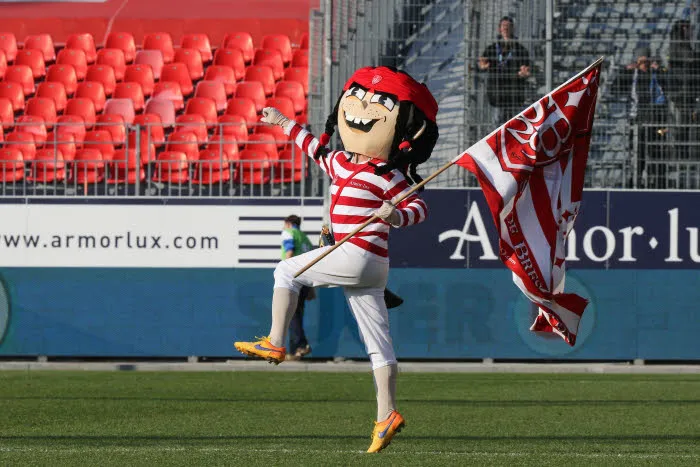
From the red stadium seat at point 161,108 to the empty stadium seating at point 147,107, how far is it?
0.02 metres

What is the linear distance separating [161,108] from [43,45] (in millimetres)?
3858

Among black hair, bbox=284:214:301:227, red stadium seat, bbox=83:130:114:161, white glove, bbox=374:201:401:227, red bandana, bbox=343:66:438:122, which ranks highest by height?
red stadium seat, bbox=83:130:114:161

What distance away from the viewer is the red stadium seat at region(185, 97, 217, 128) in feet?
71.4

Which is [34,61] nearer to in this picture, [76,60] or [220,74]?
[76,60]

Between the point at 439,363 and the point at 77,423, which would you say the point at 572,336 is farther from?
the point at 439,363

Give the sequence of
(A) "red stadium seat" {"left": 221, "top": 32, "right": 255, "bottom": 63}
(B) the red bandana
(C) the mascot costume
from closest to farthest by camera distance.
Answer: (C) the mascot costume
(B) the red bandana
(A) "red stadium seat" {"left": 221, "top": 32, "right": 255, "bottom": 63}

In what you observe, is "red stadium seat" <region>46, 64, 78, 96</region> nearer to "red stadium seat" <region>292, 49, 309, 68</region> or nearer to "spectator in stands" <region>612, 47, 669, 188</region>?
"red stadium seat" <region>292, 49, 309, 68</region>

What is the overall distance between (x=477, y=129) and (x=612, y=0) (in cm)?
261

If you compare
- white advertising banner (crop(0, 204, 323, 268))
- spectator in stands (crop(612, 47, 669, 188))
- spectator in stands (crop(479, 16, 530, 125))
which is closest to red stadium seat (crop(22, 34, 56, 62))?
white advertising banner (crop(0, 204, 323, 268))

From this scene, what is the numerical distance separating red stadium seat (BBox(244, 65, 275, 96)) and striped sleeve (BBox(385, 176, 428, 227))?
14.0 meters

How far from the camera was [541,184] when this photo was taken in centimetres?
895

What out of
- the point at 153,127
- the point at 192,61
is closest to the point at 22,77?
the point at 192,61

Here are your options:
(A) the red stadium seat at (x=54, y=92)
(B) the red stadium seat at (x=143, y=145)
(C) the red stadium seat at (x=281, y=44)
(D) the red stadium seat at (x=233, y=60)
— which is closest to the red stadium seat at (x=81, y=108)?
(A) the red stadium seat at (x=54, y=92)

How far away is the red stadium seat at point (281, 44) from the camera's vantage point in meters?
23.8
